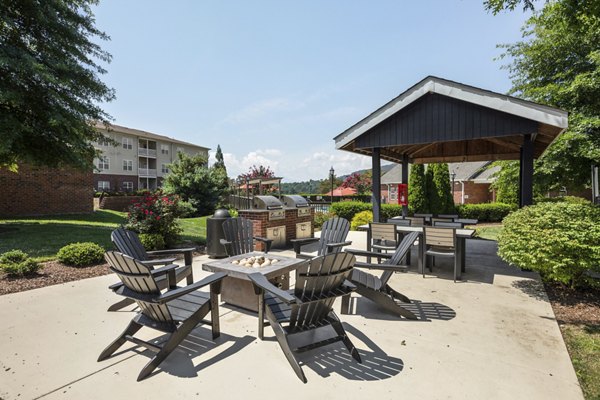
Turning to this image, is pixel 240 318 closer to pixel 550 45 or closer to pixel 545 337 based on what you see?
pixel 545 337

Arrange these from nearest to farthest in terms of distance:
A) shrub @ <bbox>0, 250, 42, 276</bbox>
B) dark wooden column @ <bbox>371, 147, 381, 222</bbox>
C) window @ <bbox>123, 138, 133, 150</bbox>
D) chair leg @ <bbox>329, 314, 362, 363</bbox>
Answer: chair leg @ <bbox>329, 314, 362, 363</bbox>, shrub @ <bbox>0, 250, 42, 276</bbox>, dark wooden column @ <bbox>371, 147, 381, 222</bbox>, window @ <bbox>123, 138, 133, 150</bbox>

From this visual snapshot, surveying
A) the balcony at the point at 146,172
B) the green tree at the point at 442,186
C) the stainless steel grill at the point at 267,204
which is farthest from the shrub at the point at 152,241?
the balcony at the point at 146,172

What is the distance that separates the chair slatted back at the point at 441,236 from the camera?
5.38 m

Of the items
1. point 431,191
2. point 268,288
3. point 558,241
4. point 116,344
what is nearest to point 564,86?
point 431,191

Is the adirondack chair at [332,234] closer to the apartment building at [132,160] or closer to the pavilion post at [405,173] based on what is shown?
the pavilion post at [405,173]

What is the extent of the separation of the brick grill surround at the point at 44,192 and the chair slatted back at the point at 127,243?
1140cm

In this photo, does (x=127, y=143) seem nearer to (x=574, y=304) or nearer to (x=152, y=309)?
(x=152, y=309)

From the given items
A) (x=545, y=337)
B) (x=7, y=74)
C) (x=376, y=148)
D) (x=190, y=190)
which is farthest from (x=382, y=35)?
(x=190, y=190)

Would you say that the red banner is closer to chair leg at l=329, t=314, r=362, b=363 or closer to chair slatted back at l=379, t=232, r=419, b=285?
chair slatted back at l=379, t=232, r=419, b=285

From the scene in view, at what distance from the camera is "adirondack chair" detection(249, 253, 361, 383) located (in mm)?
2598

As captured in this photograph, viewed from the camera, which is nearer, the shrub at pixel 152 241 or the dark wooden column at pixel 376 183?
the shrub at pixel 152 241

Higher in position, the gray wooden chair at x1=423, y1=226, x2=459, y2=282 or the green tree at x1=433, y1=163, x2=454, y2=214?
the green tree at x1=433, y1=163, x2=454, y2=214

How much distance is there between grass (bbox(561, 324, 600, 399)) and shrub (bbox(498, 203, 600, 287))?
36.2 inches

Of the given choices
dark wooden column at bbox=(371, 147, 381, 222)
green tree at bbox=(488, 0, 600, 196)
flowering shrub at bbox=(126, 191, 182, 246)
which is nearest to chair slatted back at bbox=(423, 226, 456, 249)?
dark wooden column at bbox=(371, 147, 381, 222)
